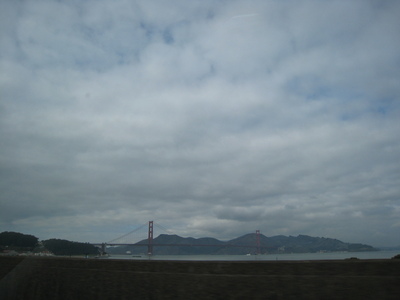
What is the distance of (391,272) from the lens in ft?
23.5

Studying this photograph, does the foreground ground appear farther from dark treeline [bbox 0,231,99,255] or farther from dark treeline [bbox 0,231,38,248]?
dark treeline [bbox 0,231,38,248]

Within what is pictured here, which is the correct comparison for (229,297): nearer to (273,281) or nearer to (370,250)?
(273,281)

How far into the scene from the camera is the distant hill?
5081 cm

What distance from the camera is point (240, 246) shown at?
1870 inches

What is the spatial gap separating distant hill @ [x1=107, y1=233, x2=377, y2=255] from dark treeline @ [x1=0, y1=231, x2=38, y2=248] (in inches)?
832

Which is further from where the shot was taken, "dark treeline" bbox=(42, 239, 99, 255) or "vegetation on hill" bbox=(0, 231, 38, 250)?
"dark treeline" bbox=(42, 239, 99, 255)

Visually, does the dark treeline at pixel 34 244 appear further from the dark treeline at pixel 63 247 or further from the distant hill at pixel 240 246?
the distant hill at pixel 240 246

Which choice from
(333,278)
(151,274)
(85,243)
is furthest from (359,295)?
(85,243)

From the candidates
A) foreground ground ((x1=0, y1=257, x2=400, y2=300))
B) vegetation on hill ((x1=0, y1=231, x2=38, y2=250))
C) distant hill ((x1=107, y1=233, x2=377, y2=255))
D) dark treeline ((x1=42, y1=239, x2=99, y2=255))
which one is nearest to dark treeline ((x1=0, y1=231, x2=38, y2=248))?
vegetation on hill ((x1=0, y1=231, x2=38, y2=250))

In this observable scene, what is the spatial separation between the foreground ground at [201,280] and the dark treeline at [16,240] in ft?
42.9

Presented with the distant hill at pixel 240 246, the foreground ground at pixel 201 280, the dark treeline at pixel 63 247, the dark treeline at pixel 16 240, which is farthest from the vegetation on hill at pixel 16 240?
the distant hill at pixel 240 246

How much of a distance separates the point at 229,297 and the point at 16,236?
22909 mm

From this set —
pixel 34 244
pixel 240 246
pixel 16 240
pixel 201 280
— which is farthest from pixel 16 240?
pixel 240 246

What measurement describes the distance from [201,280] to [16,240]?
21.7m
